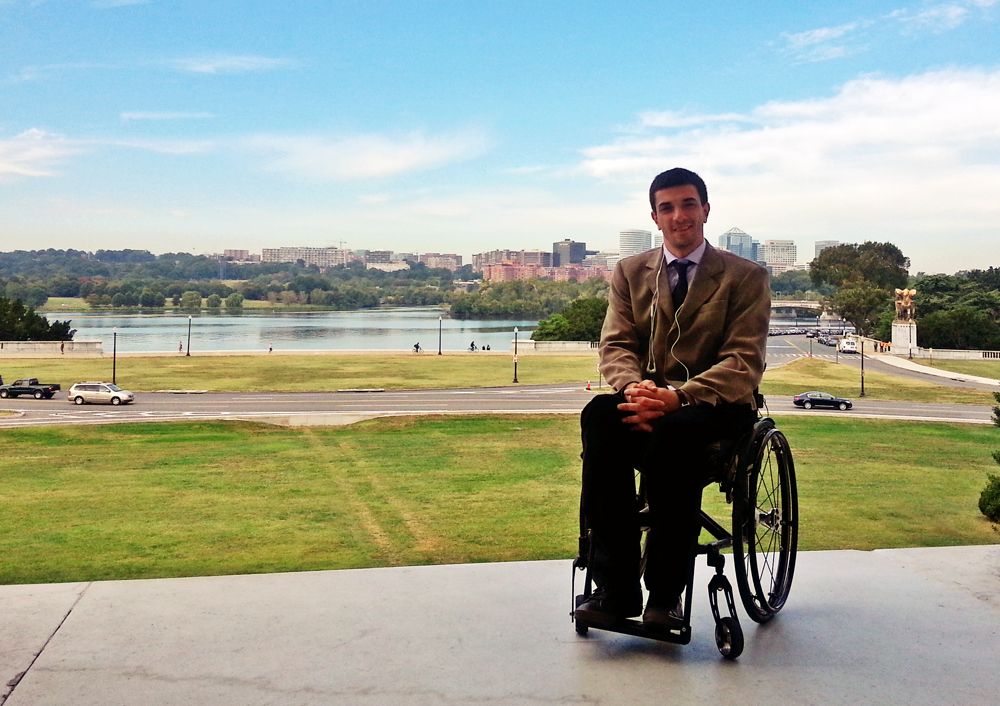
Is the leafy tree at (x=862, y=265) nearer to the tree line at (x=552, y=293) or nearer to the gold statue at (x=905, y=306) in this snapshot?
the tree line at (x=552, y=293)

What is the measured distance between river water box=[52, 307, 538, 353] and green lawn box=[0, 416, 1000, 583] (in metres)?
37.3

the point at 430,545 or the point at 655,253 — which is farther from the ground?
the point at 655,253

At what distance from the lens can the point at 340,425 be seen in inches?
867

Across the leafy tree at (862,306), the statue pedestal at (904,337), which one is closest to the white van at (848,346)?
the statue pedestal at (904,337)

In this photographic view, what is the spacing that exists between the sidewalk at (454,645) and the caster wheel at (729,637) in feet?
0.12

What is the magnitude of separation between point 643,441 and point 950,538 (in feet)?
16.1

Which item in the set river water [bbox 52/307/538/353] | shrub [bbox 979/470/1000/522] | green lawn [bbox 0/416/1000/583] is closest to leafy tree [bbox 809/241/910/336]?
river water [bbox 52/307/538/353]

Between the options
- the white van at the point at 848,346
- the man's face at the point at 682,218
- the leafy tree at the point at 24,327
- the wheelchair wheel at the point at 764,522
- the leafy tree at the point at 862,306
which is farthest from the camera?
the leafy tree at the point at 862,306

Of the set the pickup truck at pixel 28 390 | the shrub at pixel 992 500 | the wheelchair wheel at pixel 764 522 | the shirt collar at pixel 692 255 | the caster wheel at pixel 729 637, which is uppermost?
the shirt collar at pixel 692 255

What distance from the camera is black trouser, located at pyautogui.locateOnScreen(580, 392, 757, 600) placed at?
2.66 m

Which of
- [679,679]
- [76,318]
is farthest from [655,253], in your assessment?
[76,318]

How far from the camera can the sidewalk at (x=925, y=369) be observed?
136ft

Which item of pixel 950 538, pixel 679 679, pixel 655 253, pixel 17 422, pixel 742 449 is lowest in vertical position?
pixel 17 422

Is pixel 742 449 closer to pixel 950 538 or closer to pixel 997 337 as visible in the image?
pixel 950 538
